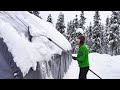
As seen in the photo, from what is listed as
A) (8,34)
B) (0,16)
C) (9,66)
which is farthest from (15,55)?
(0,16)

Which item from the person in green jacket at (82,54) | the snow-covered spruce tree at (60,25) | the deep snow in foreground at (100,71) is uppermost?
the snow-covered spruce tree at (60,25)

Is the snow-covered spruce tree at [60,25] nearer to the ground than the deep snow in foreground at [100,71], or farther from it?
farther from it

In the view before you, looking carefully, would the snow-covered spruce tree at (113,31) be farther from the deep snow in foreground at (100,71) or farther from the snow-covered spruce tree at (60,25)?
the deep snow in foreground at (100,71)

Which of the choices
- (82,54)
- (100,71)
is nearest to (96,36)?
(100,71)

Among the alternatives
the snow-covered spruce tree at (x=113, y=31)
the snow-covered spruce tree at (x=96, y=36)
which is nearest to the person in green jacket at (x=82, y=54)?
the snow-covered spruce tree at (x=113, y=31)

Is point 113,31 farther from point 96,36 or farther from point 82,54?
point 82,54

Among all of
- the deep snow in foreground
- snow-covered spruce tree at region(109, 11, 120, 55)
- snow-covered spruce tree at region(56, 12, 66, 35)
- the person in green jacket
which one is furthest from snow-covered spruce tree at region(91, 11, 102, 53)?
the person in green jacket

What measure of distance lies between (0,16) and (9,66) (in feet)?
7.33

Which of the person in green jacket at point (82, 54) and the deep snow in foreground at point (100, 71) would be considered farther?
the deep snow in foreground at point (100, 71)

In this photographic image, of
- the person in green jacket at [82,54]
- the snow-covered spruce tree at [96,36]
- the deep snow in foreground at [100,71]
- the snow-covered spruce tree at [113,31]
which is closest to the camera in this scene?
the person in green jacket at [82,54]

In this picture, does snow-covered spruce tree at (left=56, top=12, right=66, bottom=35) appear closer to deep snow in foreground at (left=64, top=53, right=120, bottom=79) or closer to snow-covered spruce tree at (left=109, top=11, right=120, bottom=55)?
snow-covered spruce tree at (left=109, top=11, right=120, bottom=55)
